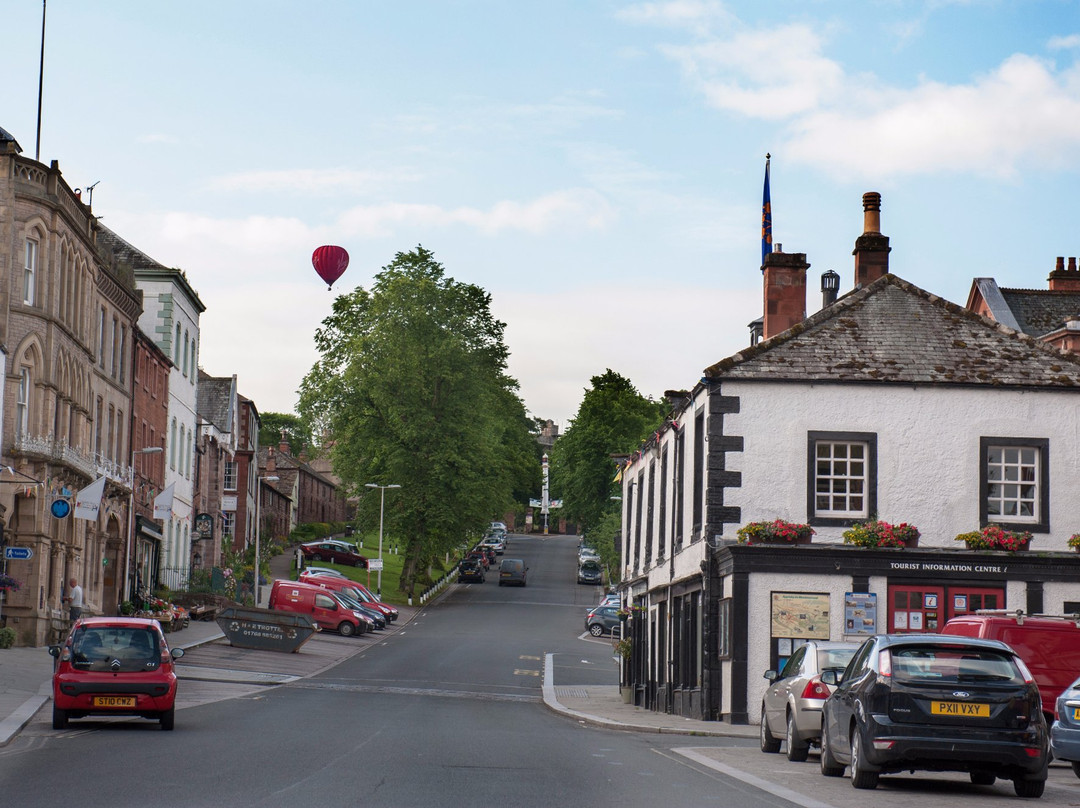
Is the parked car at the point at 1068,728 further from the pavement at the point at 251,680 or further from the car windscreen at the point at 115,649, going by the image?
the car windscreen at the point at 115,649

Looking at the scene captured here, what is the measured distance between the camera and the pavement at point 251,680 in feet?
87.2

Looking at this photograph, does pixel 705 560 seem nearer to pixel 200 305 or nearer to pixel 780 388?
pixel 780 388

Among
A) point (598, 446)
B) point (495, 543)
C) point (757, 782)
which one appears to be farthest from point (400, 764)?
point (495, 543)

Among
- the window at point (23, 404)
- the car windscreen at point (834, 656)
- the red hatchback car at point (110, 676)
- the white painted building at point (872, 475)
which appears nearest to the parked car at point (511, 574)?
the window at point (23, 404)

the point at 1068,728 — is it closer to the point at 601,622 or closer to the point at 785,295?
Answer: the point at 785,295

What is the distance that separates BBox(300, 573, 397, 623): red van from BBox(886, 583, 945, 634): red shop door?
4034 centimetres

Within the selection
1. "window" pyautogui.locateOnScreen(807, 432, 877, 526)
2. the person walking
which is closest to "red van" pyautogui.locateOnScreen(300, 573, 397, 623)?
the person walking

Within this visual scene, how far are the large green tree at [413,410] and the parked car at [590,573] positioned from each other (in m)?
19.4

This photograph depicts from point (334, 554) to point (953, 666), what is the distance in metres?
83.3

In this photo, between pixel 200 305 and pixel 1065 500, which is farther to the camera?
pixel 200 305

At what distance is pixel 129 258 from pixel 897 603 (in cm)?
4432

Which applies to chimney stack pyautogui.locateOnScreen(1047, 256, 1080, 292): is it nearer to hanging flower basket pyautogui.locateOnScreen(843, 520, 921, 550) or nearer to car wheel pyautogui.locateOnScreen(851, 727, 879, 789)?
hanging flower basket pyautogui.locateOnScreen(843, 520, 921, 550)

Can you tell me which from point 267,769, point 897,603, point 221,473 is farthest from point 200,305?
point 267,769

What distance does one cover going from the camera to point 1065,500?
29359 millimetres
